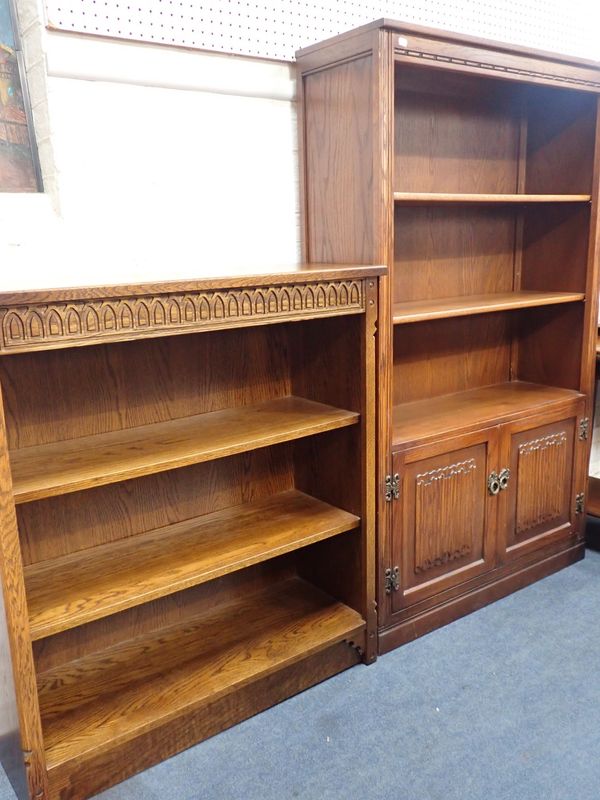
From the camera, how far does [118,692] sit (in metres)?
1.53

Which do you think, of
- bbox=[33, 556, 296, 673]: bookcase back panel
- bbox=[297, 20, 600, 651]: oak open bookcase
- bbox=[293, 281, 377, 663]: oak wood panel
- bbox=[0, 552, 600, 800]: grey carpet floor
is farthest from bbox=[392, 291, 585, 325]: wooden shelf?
bbox=[0, 552, 600, 800]: grey carpet floor

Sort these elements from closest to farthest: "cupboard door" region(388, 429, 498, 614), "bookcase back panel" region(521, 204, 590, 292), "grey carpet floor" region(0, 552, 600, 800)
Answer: "grey carpet floor" region(0, 552, 600, 800), "cupboard door" region(388, 429, 498, 614), "bookcase back panel" region(521, 204, 590, 292)

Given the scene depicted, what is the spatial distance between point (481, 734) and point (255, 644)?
1.81 ft

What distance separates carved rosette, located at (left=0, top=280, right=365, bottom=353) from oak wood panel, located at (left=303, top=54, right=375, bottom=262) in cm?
20

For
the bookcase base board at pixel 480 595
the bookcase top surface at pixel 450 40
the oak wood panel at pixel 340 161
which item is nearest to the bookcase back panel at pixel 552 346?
the bookcase base board at pixel 480 595

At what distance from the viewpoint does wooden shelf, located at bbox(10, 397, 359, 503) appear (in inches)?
51.5

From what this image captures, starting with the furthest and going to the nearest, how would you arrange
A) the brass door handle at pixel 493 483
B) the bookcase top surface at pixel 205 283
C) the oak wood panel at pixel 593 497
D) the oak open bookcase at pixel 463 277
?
the oak wood panel at pixel 593 497 → the brass door handle at pixel 493 483 → the oak open bookcase at pixel 463 277 → the bookcase top surface at pixel 205 283

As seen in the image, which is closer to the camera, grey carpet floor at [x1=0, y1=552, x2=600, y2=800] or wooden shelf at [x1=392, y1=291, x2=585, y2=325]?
grey carpet floor at [x1=0, y1=552, x2=600, y2=800]

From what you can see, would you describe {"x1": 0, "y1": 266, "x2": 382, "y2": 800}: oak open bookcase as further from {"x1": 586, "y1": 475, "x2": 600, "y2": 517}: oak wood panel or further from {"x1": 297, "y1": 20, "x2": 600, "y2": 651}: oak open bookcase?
{"x1": 586, "y1": 475, "x2": 600, "y2": 517}: oak wood panel

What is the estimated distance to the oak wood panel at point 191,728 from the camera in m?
1.38

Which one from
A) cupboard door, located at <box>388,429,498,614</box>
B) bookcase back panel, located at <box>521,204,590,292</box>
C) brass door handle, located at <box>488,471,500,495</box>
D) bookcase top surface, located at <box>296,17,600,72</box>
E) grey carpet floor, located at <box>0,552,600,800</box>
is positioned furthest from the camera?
bookcase back panel, located at <box>521,204,590,292</box>

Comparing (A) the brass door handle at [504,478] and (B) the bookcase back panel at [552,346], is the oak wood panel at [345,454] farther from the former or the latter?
(B) the bookcase back panel at [552,346]

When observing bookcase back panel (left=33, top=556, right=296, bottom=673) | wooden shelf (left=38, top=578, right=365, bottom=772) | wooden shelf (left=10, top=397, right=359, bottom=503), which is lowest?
wooden shelf (left=38, top=578, right=365, bottom=772)

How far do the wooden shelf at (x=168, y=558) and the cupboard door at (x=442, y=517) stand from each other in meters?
0.19
